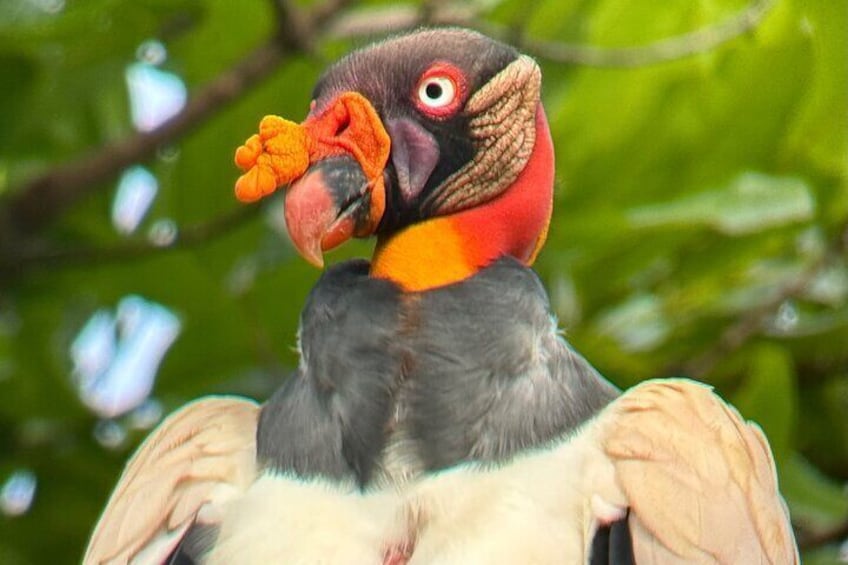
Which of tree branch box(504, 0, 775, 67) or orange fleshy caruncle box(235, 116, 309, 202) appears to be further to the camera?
tree branch box(504, 0, 775, 67)

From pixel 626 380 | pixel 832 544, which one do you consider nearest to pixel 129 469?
pixel 626 380

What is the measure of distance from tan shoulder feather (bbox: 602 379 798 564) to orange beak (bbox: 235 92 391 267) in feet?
1.96

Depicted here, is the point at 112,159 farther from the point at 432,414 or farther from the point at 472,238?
the point at 432,414

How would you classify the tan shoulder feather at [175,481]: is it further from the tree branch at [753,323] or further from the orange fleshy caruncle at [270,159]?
the tree branch at [753,323]

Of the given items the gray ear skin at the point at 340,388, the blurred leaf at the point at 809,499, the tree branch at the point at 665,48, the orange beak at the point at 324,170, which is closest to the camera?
the orange beak at the point at 324,170

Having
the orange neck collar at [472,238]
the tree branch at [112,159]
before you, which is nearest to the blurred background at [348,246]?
the tree branch at [112,159]

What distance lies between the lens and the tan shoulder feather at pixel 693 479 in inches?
132

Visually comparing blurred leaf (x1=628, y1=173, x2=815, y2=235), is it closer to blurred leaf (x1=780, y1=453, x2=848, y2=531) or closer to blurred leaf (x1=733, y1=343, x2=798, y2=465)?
blurred leaf (x1=733, y1=343, x2=798, y2=465)

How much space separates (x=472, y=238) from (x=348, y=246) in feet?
3.91

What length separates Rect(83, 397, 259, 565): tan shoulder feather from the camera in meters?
3.56

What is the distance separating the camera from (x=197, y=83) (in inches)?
201

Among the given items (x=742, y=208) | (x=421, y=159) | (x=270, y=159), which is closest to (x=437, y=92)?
(x=421, y=159)

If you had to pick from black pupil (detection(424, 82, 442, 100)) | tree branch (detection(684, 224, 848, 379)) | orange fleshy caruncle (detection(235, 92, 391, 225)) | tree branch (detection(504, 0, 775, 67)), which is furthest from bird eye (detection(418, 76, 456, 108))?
tree branch (detection(684, 224, 848, 379))

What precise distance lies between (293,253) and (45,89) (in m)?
0.78
